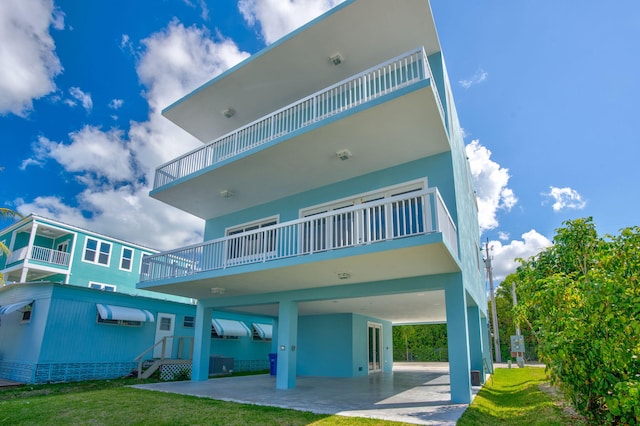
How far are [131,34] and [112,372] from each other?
14.3m

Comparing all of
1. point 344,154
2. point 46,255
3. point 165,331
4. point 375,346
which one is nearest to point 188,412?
point 344,154

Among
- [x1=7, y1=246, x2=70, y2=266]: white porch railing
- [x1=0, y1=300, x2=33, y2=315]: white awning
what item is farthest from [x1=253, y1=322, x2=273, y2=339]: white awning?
[x1=7, y1=246, x2=70, y2=266]: white porch railing

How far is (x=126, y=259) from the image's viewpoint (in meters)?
25.2

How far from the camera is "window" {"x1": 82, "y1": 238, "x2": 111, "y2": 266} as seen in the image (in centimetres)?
2348

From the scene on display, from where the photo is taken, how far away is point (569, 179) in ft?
61.3

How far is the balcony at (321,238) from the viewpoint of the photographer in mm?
Answer: 8352

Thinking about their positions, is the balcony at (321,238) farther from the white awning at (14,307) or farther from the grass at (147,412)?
the white awning at (14,307)

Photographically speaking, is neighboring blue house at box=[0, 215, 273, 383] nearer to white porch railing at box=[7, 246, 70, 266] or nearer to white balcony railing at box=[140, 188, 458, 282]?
white porch railing at box=[7, 246, 70, 266]

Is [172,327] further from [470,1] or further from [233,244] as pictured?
[470,1]

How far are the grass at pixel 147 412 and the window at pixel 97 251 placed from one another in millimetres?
14310

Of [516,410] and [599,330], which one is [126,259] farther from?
[599,330]

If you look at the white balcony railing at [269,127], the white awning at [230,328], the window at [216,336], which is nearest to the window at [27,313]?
the white balcony railing at [269,127]

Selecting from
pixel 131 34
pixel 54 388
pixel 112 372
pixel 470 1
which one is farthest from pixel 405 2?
pixel 112 372

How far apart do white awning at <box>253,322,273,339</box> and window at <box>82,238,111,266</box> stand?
1084 cm
